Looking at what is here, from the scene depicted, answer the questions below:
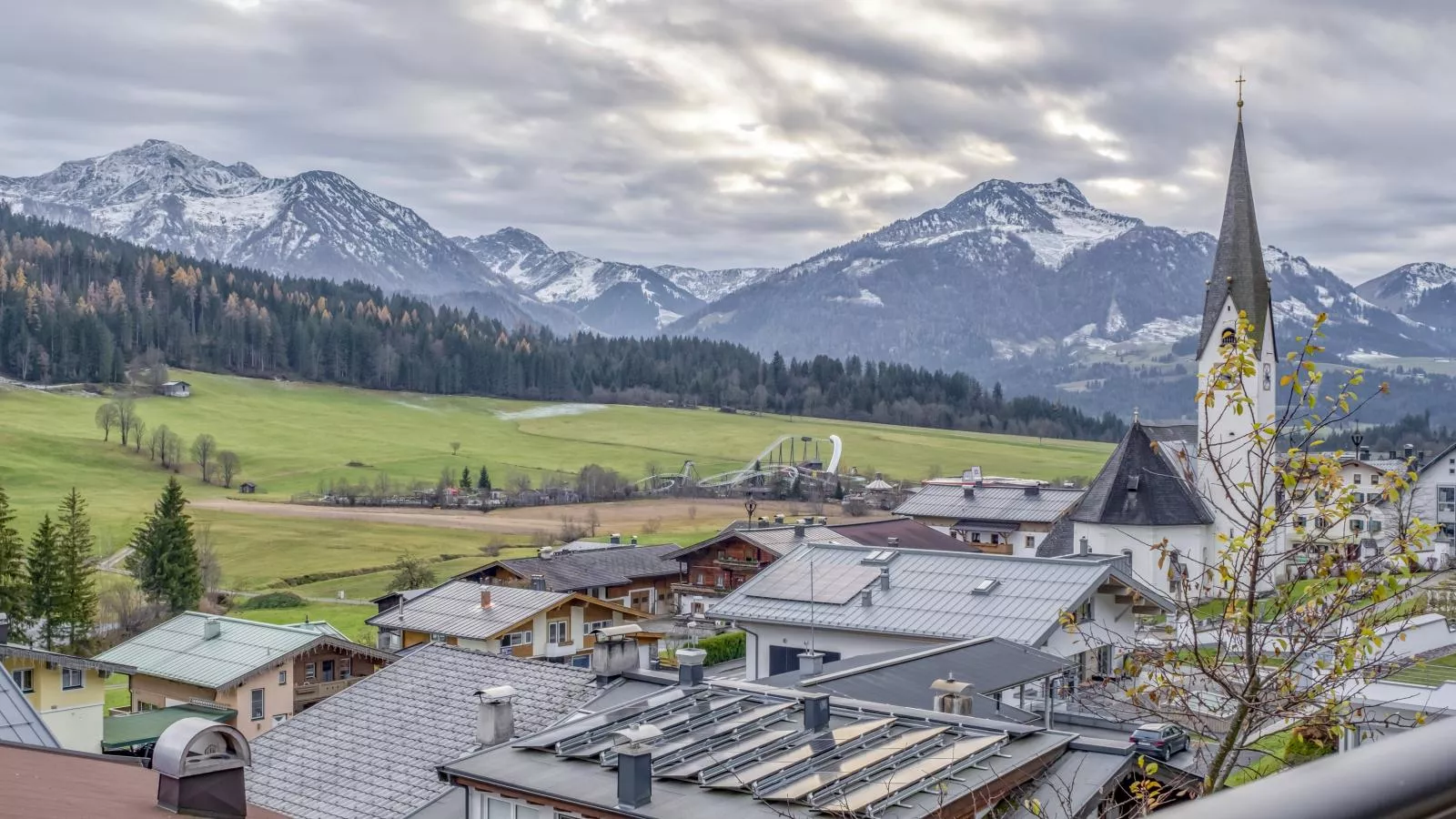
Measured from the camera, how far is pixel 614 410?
18138cm

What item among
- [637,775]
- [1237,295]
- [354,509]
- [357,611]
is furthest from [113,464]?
[637,775]

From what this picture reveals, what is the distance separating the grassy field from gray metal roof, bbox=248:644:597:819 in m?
47.6

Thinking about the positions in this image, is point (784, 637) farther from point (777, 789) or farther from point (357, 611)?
point (357, 611)

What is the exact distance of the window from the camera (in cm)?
4541

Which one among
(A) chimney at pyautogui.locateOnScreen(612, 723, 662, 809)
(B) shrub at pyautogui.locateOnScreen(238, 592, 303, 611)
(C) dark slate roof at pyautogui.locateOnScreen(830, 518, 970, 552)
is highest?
(A) chimney at pyautogui.locateOnScreen(612, 723, 662, 809)

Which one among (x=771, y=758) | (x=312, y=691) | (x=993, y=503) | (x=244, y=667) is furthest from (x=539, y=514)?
(x=771, y=758)

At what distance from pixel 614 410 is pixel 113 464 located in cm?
7587

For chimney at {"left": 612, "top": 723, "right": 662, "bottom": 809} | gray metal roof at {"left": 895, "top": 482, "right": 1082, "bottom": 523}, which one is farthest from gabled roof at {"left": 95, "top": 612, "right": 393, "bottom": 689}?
gray metal roof at {"left": 895, "top": 482, "right": 1082, "bottom": 523}

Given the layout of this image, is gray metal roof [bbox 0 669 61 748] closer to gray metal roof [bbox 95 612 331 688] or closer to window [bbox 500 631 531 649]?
gray metal roof [bbox 95 612 331 688]

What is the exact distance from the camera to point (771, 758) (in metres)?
16.1

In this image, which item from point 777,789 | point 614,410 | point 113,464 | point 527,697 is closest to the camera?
point 777,789

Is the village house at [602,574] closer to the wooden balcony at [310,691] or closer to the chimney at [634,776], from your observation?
the wooden balcony at [310,691]

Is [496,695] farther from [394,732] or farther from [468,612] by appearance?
[468,612]

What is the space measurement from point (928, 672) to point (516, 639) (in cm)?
2610
